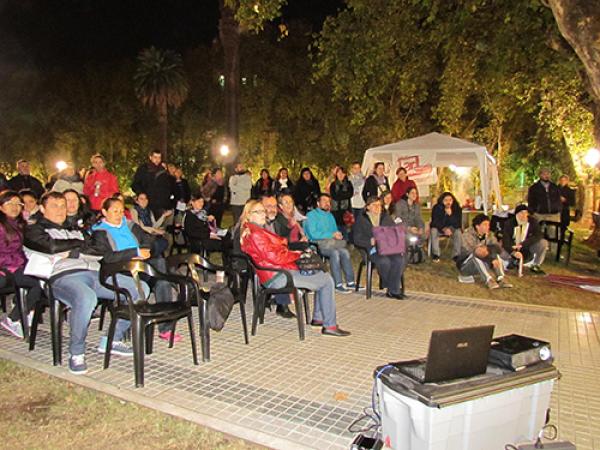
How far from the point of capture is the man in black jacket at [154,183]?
31.4 feet

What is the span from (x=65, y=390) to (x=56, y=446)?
89cm

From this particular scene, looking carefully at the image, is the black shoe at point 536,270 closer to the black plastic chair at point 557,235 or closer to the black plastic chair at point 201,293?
the black plastic chair at point 557,235

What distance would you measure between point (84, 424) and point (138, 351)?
75 cm

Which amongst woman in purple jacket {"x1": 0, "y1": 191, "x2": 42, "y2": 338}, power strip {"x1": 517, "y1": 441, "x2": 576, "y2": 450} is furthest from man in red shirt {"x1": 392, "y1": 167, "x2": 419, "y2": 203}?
power strip {"x1": 517, "y1": 441, "x2": 576, "y2": 450}

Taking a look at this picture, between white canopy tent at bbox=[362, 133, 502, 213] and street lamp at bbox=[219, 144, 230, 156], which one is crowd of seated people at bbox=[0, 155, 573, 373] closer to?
white canopy tent at bbox=[362, 133, 502, 213]

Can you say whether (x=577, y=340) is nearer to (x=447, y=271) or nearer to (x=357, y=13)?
(x=447, y=271)

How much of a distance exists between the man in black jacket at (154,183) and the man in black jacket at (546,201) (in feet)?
24.8

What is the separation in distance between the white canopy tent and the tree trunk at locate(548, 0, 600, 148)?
582cm

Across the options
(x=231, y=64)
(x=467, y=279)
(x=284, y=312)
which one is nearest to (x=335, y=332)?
(x=284, y=312)

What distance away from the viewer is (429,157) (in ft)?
44.5

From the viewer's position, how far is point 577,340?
5582 mm

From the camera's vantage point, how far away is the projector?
3.09 metres

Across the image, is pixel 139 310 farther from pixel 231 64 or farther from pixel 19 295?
pixel 231 64

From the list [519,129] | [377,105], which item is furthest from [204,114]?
[377,105]
